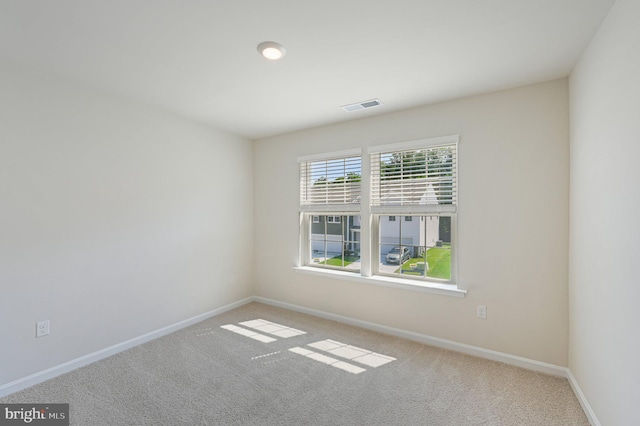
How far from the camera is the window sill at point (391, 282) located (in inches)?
112

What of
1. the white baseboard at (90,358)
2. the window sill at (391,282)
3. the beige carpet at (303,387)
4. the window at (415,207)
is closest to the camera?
the beige carpet at (303,387)

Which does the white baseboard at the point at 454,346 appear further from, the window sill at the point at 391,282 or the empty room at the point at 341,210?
the window sill at the point at 391,282

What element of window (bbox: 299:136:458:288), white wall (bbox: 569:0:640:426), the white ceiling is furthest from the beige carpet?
the white ceiling

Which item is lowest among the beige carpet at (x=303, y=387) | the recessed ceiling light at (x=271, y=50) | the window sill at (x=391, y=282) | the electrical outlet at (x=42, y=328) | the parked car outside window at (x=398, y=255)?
the beige carpet at (x=303, y=387)

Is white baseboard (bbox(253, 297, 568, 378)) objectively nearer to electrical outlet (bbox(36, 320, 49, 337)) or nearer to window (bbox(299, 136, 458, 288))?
window (bbox(299, 136, 458, 288))

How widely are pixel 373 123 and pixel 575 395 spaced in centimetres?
302

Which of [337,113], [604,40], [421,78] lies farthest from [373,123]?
[604,40]

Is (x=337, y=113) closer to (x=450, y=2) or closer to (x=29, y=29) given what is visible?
(x=450, y=2)

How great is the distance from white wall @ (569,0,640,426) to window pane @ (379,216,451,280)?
106 centimetres

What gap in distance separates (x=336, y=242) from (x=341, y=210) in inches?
18.1

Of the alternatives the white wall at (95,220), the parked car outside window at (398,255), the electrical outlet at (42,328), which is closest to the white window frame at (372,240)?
the parked car outside window at (398,255)

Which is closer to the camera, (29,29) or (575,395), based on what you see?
(29,29)

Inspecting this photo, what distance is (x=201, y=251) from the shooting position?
3.66 metres

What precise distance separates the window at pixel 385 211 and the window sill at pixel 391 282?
71mm
